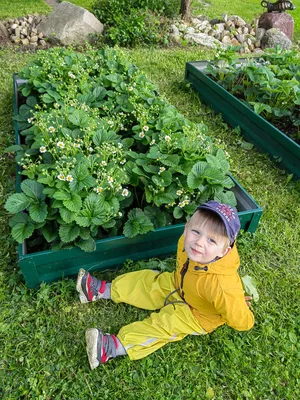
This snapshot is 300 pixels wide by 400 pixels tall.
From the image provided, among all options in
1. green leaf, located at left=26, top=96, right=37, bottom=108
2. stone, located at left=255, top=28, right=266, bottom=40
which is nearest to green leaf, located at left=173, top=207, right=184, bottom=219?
green leaf, located at left=26, top=96, right=37, bottom=108

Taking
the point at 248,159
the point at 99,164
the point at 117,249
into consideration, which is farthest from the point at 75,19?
the point at 117,249

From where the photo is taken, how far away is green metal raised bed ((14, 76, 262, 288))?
2109 mm

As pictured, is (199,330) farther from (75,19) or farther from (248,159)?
(75,19)

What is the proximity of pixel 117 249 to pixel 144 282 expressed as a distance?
289mm

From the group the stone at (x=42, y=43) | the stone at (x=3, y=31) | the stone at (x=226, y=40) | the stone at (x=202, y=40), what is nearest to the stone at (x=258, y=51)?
the stone at (x=226, y=40)

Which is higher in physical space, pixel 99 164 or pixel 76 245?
pixel 99 164

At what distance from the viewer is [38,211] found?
210cm

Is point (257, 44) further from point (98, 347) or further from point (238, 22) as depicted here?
point (98, 347)

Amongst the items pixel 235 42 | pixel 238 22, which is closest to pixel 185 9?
pixel 235 42

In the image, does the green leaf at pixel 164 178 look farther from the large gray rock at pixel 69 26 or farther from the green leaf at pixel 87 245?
the large gray rock at pixel 69 26

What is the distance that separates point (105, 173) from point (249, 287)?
1.26 metres

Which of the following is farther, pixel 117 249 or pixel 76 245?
pixel 117 249

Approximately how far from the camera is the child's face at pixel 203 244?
1.63 metres

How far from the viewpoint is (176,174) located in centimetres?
246
